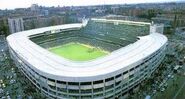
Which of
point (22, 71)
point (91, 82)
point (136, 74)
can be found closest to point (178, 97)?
point (136, 74)

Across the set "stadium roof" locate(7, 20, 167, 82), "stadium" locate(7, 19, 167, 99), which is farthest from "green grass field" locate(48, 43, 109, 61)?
"stadium roof" locate(7, 20, 167, 82)

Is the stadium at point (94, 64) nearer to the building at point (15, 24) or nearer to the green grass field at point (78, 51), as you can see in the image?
the green grass field at point (78, 51)

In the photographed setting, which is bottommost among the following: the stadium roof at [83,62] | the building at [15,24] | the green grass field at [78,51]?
the green grass field at [78,51]

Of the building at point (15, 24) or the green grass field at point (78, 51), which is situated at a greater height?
the building at point (15, 24)

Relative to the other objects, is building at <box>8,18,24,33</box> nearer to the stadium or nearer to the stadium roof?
the stadium

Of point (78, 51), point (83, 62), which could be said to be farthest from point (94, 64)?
point (78, 51)

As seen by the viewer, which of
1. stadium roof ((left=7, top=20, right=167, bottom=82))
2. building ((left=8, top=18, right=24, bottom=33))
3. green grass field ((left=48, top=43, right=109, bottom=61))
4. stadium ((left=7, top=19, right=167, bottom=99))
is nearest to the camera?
stadium ((left=7, top=19, right=167, bottom=99))

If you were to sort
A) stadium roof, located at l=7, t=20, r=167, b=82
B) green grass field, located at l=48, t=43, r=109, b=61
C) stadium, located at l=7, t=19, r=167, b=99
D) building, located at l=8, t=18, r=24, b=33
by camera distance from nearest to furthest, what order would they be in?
1. stadium, located at l=7, t=19, r=167, b=99
2. stadium roof, located at l=7, t=20, r=167, b=82
3. green grass field, located at l=48, t=43, r=109, b=61
4. building, located at l=8, t=18, r=24, b=33

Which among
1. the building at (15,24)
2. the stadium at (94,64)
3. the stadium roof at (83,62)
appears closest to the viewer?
the stadium at (94,64)

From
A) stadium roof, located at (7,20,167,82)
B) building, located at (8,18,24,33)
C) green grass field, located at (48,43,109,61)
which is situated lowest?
green grass field, located at (48,43,109,61)

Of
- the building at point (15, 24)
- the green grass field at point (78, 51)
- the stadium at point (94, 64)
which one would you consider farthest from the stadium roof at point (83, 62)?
the building at point (15, 24)
